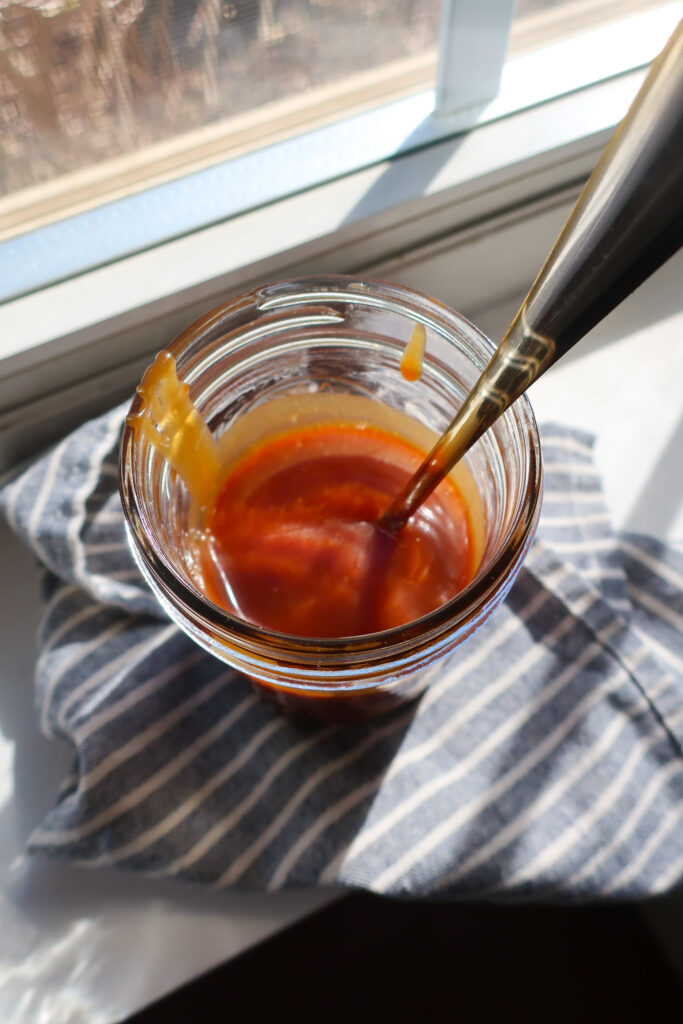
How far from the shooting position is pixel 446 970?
0.79m

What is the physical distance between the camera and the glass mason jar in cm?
30

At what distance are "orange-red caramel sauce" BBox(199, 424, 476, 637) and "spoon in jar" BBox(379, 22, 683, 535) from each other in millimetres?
126

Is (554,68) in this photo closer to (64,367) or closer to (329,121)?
(329,121)

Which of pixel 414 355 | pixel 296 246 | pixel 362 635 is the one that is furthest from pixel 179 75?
pixel 362 635

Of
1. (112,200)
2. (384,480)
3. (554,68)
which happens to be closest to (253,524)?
(384,480)

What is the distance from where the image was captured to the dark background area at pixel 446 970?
2.50 feet

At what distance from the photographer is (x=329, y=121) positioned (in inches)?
20.1

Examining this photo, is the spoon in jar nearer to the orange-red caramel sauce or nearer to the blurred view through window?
the orange-red caramel sauce

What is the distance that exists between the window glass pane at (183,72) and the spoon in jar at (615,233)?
0.29 metres

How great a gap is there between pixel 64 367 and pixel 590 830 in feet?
1.23

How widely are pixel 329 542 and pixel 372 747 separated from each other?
0.13m

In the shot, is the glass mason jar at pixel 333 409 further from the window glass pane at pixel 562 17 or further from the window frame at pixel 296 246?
the window glass pane at pixel 562 17

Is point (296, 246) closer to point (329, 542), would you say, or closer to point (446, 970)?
point (329, 542)

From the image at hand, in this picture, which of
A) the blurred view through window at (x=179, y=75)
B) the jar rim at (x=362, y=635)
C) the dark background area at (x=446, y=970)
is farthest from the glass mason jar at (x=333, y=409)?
the dark background area at (x=446, y=970)
